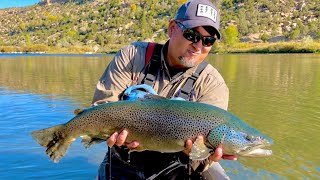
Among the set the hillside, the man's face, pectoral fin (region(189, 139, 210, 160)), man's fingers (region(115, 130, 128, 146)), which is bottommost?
pectoral fin (region(189, 139, 210, 160))

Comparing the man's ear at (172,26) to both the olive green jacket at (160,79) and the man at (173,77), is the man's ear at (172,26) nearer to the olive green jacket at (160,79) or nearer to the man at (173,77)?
the man at (173,77)

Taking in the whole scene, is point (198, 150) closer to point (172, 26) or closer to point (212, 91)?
point (212, 91)

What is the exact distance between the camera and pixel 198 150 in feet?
9.72

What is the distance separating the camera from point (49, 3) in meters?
182

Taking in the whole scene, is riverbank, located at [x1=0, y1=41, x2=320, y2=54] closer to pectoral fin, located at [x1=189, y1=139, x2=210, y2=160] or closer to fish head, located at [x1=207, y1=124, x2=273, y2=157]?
fish head, located at [x1=207, y1=124, x2=273, y2=157]

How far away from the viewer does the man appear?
357cm

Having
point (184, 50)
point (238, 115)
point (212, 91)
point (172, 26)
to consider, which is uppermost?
point (172, 26)

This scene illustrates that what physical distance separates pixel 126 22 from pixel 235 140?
4871 inches

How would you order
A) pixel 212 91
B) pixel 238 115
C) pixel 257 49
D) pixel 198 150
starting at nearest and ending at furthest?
1. pixel 198 150
2. pixel 212 91
3. pixel 238 115
4. pixel 257 49

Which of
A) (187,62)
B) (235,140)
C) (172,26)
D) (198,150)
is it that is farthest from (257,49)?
(198,150)

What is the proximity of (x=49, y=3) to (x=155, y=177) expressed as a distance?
7516 inches

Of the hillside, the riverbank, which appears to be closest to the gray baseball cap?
the riverbank

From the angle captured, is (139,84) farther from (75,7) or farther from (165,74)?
(75,7)

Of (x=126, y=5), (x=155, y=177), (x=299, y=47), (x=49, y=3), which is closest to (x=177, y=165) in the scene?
(x=155, y=177)
